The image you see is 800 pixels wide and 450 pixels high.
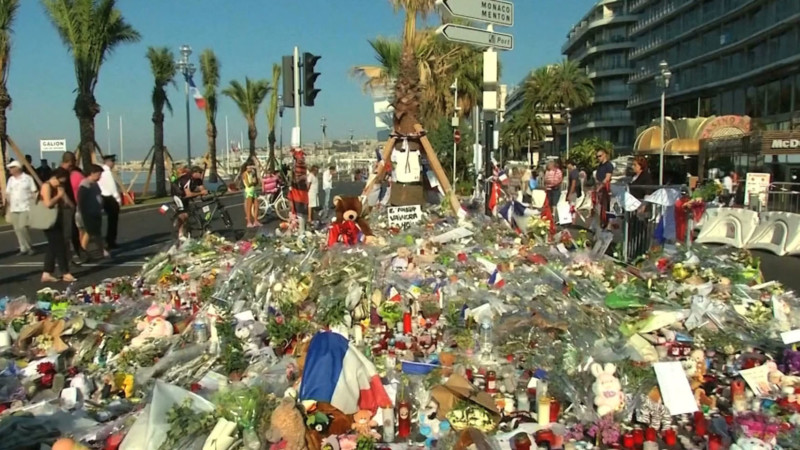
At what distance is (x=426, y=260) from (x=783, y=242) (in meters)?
8.05

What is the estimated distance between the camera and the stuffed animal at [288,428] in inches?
148

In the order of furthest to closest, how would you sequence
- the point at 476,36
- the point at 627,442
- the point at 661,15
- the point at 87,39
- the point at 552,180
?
1. the point at 661,15
2. the point at 87,39
3. the point at 552,180
4. the point at 476,36
5. the point at 627,442

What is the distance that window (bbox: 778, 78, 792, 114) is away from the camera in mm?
49062

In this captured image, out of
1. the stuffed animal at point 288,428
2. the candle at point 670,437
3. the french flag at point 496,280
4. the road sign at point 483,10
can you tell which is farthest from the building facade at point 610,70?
the stuffed animal at point 288,428

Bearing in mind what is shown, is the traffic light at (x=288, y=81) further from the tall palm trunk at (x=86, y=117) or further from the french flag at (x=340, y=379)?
the tall palm trunk at (x=86, y=117)

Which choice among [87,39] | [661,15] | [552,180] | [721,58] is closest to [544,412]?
[552,180]

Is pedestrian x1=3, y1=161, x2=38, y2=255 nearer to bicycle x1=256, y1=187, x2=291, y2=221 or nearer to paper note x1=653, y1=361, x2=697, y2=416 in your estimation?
bicycle x1=256, y1=187, x2=291, y2=221

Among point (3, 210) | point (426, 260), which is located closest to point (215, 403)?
point (426, 260)

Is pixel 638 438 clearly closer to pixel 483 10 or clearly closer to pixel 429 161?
pixel 483 10

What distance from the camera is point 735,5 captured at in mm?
57125

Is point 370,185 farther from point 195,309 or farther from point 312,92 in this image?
point 195,309

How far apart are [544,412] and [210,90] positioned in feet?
169

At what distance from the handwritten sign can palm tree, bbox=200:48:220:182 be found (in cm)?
4087

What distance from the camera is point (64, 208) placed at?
34.3ft
